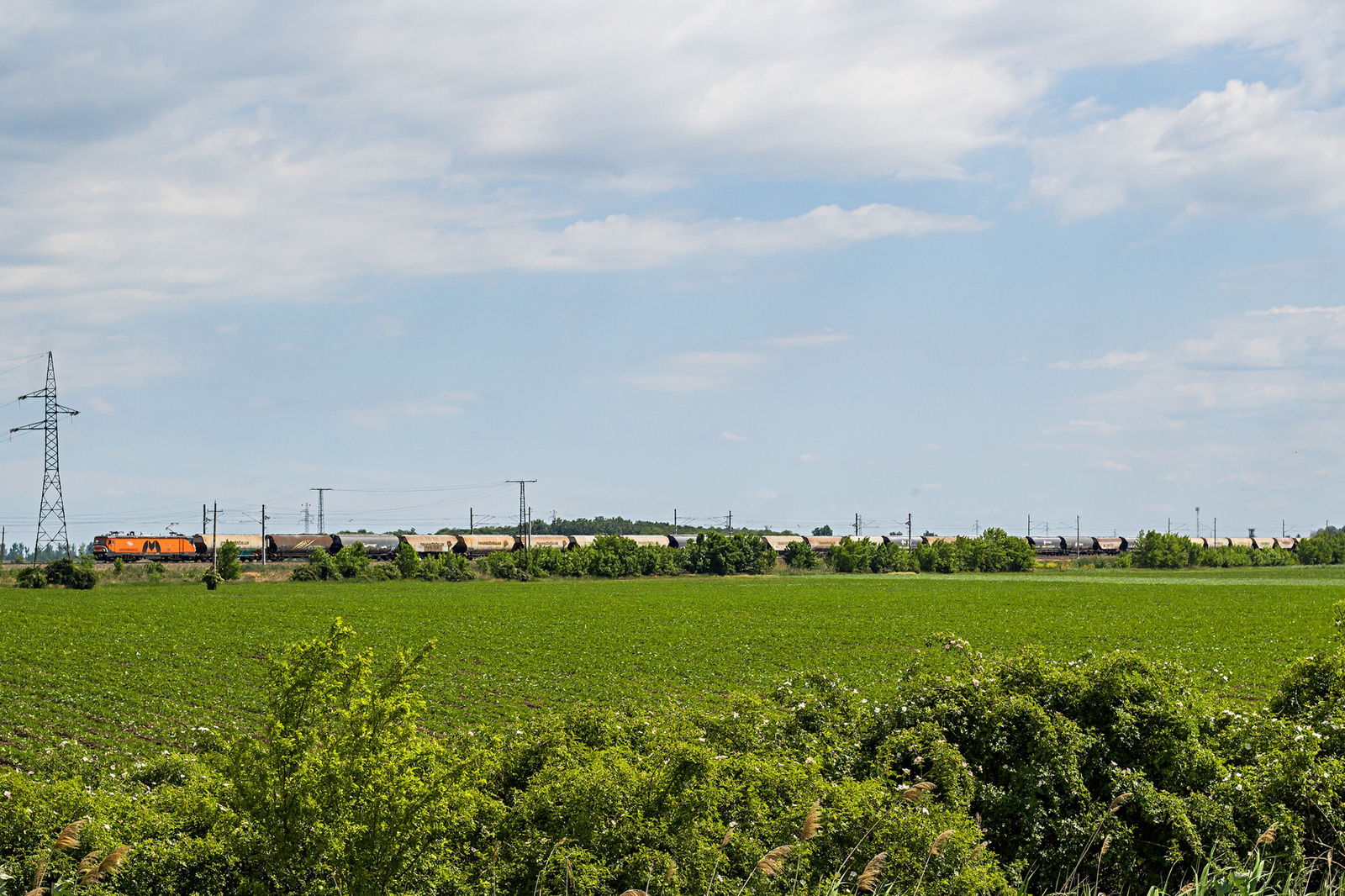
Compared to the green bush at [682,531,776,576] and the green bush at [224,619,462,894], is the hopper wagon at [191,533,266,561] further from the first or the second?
the green bush at [224,619,462,894]

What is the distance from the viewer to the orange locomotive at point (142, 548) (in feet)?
358

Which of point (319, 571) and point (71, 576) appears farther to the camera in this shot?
point (319, 571)

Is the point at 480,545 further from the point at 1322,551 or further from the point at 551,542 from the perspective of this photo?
the point at 1322,551

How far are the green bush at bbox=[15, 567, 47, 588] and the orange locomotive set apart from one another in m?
30.3

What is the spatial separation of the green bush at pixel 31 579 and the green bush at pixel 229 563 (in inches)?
619

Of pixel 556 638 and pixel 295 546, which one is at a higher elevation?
pixel 295 546

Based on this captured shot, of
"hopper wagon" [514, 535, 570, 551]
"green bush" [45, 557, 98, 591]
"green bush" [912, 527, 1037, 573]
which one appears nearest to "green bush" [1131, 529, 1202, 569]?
"green bush" [912, 527, 1037, 573]

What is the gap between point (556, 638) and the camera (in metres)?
41.4

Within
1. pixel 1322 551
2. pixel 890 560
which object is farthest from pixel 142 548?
pixel 1322 551

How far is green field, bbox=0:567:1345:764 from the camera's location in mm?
23375

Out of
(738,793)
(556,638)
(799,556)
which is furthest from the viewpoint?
(799,556)

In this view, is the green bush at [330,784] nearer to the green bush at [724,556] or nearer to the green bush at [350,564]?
the green bush at [350,564]

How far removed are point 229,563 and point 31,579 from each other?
18.0 metres

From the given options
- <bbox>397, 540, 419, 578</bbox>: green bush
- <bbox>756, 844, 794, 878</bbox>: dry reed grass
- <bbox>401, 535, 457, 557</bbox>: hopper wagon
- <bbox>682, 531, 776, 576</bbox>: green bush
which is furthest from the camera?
<bbox>682, 531, 776, 576</bbox>: green bush
